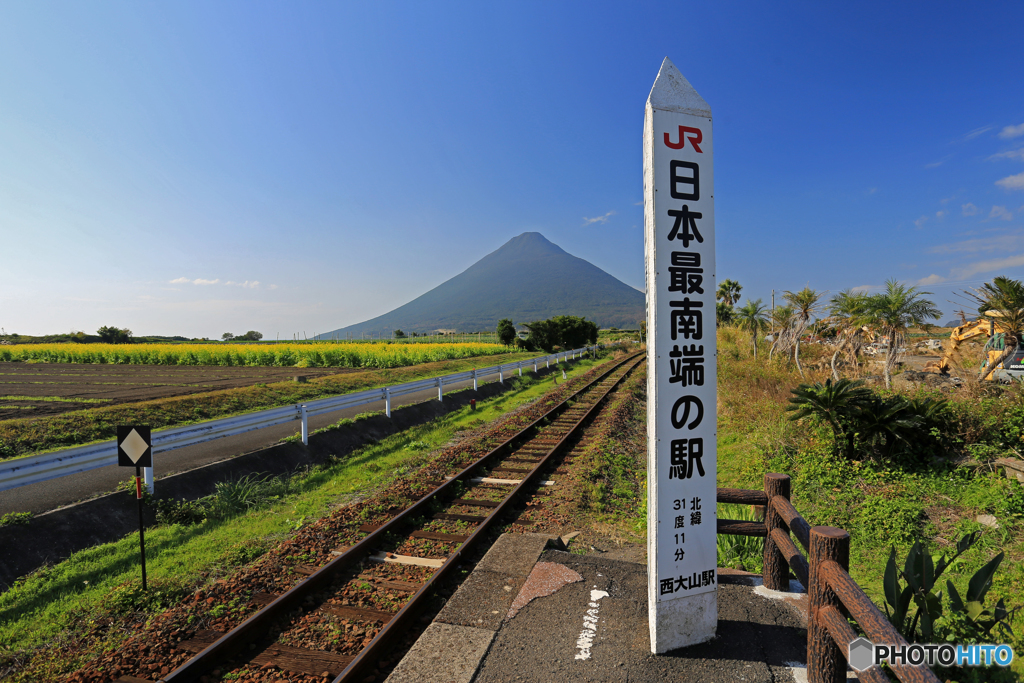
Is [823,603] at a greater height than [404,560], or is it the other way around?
[823,603]

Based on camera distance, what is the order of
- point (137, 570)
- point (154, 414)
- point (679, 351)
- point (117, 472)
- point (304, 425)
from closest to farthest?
point (679, 351) < point (137, 570) < point (117, 472) < point (304, 425) < point (154, 414)

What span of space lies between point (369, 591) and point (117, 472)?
6.64 metres

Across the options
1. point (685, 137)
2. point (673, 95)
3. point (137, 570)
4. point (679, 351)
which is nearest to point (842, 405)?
point (679, 351)

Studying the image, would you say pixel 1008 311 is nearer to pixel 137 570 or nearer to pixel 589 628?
pixel 589 628

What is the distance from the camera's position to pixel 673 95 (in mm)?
3018

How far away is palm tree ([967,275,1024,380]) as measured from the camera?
11.0 metres

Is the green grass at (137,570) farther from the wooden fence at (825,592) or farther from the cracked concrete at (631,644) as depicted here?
the wooden fence at (825,592)

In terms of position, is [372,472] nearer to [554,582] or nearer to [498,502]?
[498,502]

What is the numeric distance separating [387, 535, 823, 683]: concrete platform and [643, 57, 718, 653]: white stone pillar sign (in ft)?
0.94

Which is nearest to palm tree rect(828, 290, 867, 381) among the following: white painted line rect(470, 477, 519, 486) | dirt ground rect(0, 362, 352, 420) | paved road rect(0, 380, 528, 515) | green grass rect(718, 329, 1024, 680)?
green grass rect(718, 329, 1024, 680)

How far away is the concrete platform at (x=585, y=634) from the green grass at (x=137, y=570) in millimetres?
2948

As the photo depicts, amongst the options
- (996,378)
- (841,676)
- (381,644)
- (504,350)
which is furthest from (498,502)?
Answer: (504,350)

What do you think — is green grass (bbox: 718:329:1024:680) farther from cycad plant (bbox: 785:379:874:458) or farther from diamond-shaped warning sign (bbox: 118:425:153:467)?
diamond-shaped warning sign (bbox: 118:425:153:467)

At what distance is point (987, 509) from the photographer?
580 centimetres
